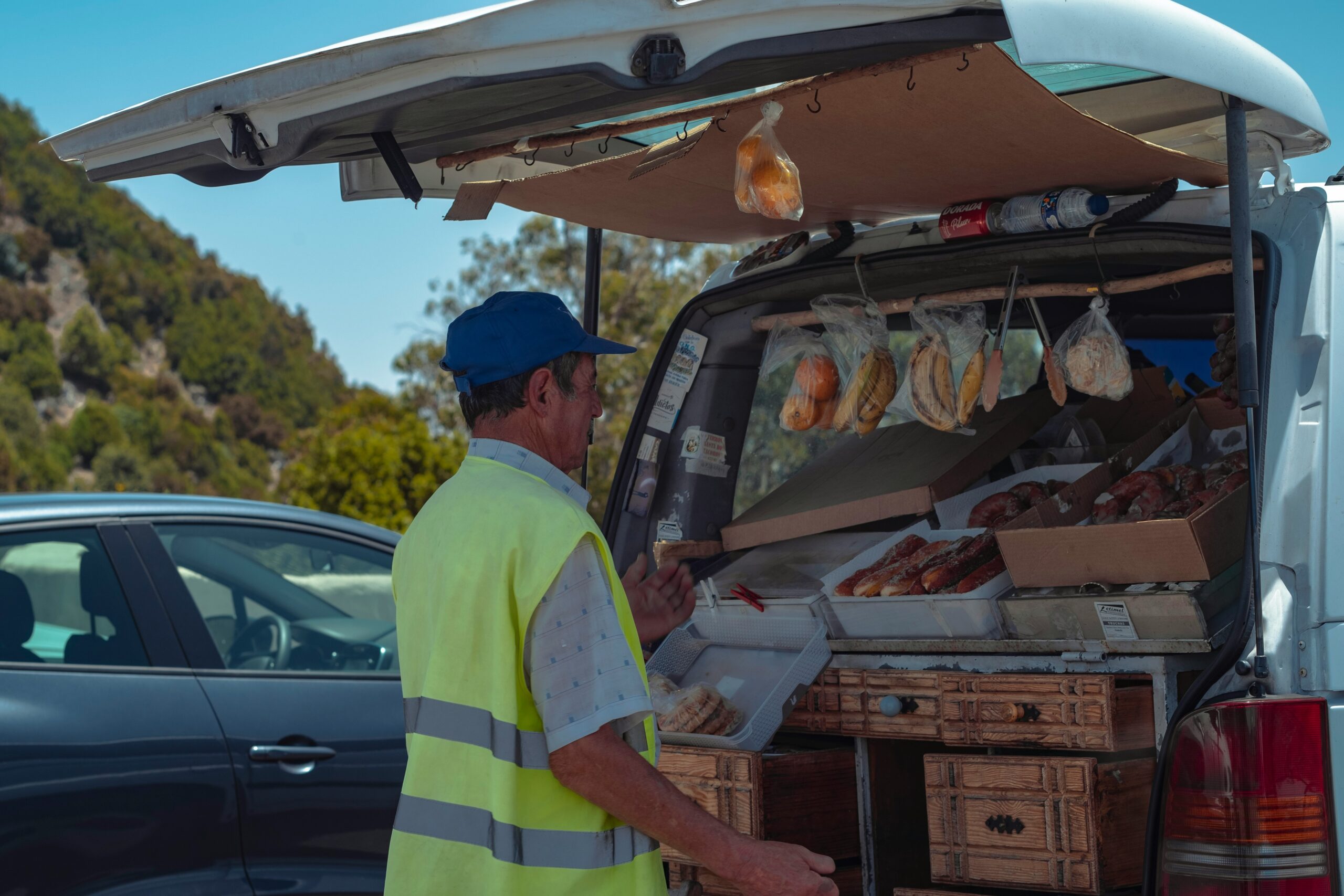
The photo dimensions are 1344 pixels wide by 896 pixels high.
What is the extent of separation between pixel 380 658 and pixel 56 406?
169ft

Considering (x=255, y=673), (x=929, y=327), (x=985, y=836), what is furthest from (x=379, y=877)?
(x=929, y=327)

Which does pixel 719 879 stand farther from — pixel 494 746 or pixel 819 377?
pixel 819 377

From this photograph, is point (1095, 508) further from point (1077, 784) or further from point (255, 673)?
point (255, 673)

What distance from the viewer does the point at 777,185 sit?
94.8 inches

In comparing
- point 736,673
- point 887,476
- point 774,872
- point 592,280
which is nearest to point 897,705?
point 736,673

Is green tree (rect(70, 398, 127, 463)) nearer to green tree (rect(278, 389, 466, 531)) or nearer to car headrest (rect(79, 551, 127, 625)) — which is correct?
green tree (rect(278, 389, 466, 531))

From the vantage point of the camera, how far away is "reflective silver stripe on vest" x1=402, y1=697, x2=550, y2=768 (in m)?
1.94

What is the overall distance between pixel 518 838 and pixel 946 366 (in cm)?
156

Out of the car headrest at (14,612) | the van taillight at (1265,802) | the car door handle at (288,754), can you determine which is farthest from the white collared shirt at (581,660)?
the car headrest at (14,612)

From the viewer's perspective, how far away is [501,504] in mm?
1985

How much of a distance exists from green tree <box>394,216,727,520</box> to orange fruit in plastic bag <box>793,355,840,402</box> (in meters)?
12.4

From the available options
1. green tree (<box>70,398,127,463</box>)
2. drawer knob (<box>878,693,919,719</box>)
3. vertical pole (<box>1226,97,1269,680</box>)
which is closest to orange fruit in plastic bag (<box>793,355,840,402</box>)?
drawer knob (<box>878,693,919,719</box>)

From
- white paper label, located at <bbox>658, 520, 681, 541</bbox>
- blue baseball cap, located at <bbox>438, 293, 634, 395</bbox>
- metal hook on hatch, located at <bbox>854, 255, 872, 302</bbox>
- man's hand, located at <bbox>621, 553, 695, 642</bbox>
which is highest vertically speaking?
metal hook on hatch, located at <bbox>854, 255, 872, 302</bbox>

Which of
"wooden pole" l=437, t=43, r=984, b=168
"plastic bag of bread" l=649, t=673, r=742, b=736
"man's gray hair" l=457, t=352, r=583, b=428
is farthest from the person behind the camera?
"plastic bag of bread" l=649, t=673, r=742, b=736
